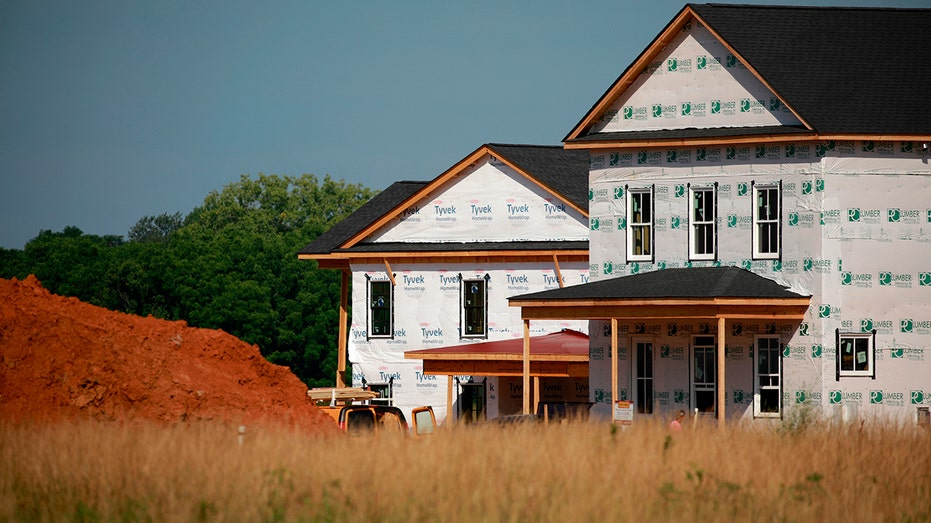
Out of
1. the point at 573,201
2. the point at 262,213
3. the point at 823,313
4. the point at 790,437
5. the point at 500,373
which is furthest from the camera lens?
the point at 262,213

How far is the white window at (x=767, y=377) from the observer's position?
34531 mm

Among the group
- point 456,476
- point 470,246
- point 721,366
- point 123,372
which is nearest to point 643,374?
point 721,366

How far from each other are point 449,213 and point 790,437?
2335 cm

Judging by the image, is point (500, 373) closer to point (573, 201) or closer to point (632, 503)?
point (573, 201)

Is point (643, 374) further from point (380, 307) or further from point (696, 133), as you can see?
point (380, 307)

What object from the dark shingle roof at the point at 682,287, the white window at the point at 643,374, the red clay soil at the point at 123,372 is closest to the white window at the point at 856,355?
the dark shingle roof at the point at 682,287

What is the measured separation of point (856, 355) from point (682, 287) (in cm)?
442

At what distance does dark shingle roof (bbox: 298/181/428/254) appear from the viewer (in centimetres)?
4744

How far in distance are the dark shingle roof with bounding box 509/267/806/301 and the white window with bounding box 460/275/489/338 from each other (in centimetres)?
956

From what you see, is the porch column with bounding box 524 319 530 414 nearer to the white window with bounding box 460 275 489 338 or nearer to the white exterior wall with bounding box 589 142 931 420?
the white exterior wall with bounding box 589 142 931 420

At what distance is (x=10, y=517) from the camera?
17359 mm

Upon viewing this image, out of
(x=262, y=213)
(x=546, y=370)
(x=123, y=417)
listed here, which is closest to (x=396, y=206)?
(x=546, y=370)

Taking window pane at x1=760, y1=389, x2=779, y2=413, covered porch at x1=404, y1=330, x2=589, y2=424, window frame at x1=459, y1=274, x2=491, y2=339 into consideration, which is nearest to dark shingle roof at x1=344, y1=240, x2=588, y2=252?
window frame at x1=459, y1=274, x2=491, y2=339

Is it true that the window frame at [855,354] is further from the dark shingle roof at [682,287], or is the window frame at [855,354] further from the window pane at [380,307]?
the window pane at [380,307]
